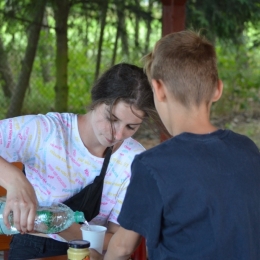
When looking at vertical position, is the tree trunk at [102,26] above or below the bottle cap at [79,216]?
above

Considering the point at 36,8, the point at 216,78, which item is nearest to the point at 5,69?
the point at 36,8

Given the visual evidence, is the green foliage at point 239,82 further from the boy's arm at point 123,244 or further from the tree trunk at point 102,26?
the boy's arm at point 123,244

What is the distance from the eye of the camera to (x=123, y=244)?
170 cm

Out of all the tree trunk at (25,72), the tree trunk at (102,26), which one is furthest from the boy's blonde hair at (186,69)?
the tree trunk at (25,72)

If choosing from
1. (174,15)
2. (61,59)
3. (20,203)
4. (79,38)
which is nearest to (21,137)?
(20,203)

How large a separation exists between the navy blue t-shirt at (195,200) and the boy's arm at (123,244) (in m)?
0.11

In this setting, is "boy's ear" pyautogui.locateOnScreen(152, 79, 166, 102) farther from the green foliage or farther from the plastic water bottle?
the green foliage

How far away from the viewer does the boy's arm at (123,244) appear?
1669mm

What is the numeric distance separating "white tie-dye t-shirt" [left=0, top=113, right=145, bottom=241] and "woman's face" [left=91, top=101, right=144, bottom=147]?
137 mm

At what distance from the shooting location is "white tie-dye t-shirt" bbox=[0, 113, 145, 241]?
2338mm

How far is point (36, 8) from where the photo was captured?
6000 mm

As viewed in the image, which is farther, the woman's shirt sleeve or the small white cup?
the woman's shirt sleeve

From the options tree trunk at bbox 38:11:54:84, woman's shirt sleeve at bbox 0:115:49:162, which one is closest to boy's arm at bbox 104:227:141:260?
woman's shirt sleeve at bbox 0:115:49:162

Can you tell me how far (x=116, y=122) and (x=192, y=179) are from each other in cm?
83
